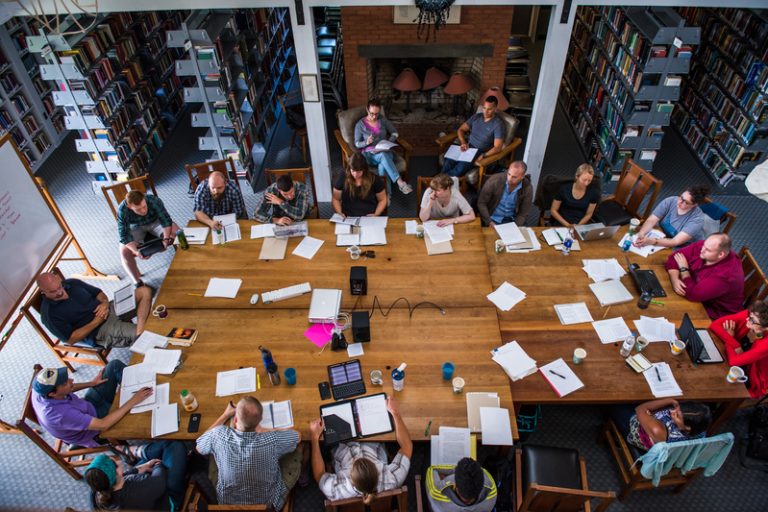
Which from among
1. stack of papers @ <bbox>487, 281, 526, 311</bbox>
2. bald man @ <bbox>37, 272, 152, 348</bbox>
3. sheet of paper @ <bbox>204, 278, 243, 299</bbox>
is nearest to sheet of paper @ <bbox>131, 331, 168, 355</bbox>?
bald man @ <bbox>37, 272, 152, 348</bbox>

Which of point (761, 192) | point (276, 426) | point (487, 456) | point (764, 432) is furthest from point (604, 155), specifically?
point (276, 426)

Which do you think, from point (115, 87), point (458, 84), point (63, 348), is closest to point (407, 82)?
point (458, 84)

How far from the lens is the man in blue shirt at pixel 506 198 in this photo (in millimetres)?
4605

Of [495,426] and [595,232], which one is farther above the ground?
[595,232]

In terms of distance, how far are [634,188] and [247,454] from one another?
4.13 metres

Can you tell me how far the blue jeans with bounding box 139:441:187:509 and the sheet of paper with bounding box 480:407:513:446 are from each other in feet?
6.32

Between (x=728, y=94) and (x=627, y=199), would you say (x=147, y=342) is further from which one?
(x=728, y=94)

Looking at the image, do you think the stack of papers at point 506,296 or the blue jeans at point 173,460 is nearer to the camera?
the blue jeans at point 173,460

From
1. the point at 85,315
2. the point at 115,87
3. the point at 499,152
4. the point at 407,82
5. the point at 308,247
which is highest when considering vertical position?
the point at 115,87

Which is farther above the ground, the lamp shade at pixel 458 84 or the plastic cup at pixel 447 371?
the lamp shade at pixel 458 84

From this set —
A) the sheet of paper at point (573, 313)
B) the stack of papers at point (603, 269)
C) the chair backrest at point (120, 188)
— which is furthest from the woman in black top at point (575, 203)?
the chair backrest at point (120, 188)

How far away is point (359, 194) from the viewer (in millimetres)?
4707

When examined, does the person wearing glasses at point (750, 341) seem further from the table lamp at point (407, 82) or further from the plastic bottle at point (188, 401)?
the table lamp at point (407, 82)

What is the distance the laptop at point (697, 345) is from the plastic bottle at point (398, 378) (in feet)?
6.37
